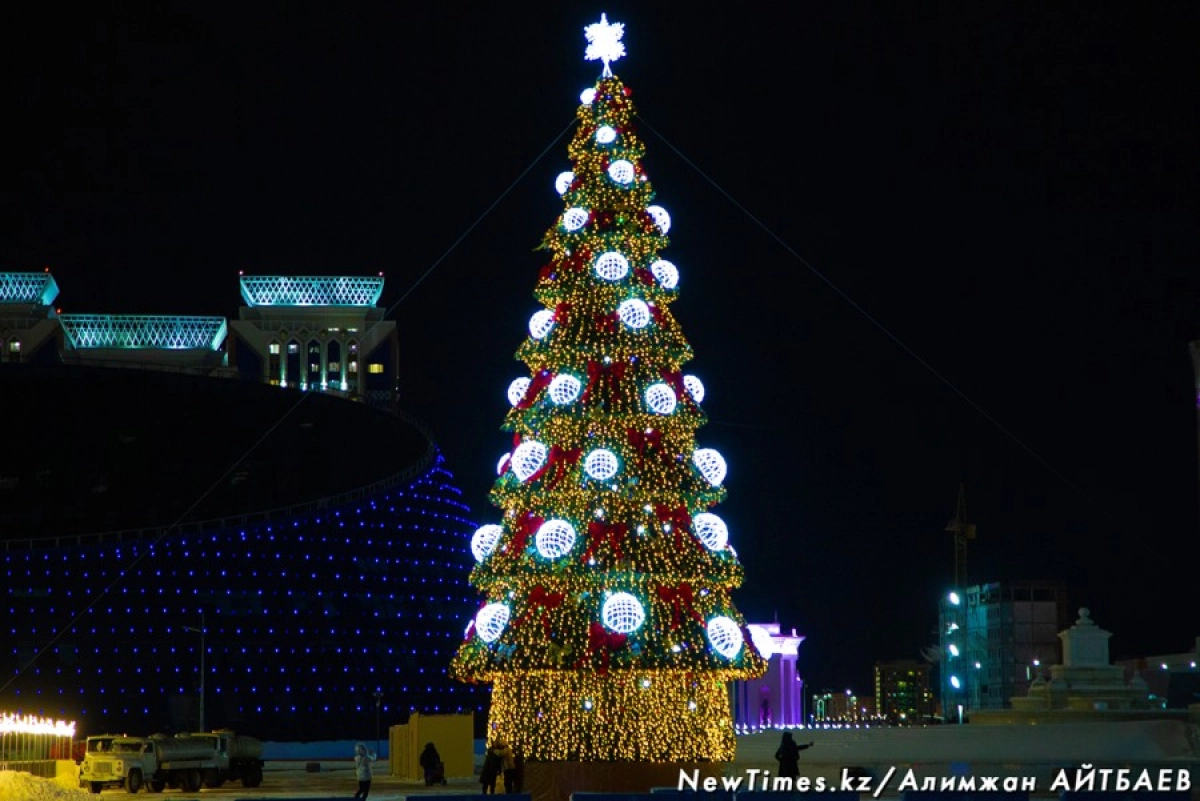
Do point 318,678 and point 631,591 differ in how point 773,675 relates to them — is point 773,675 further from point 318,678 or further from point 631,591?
point 631,591

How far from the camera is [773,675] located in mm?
79062

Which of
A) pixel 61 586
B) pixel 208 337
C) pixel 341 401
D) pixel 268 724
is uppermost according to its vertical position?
pixel 208 337

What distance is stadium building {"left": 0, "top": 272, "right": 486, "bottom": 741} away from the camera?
297ft

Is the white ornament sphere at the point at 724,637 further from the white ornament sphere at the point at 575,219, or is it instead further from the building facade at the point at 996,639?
the building facade at the point at 996,639

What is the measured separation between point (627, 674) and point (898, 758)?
803cm

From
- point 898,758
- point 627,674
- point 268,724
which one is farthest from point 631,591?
point 268,724

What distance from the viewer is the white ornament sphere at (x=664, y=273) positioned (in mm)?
34469

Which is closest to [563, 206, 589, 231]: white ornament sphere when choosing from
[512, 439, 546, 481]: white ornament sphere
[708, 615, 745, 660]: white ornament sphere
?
[512, 439, 546, 481]: white ornament sphere

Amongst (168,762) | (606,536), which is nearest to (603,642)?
(606,536)

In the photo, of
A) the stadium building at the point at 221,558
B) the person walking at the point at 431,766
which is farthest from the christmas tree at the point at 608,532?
the stadium building at the point at 221,558

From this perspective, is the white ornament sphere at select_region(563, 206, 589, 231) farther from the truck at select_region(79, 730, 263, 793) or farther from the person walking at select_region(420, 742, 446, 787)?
the truck at select_region(79, 730, 263, 793)

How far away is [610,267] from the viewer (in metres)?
33.6

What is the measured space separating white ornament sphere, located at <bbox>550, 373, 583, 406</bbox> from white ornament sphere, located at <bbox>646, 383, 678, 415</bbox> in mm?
1195

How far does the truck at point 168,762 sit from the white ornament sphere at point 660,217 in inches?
792
